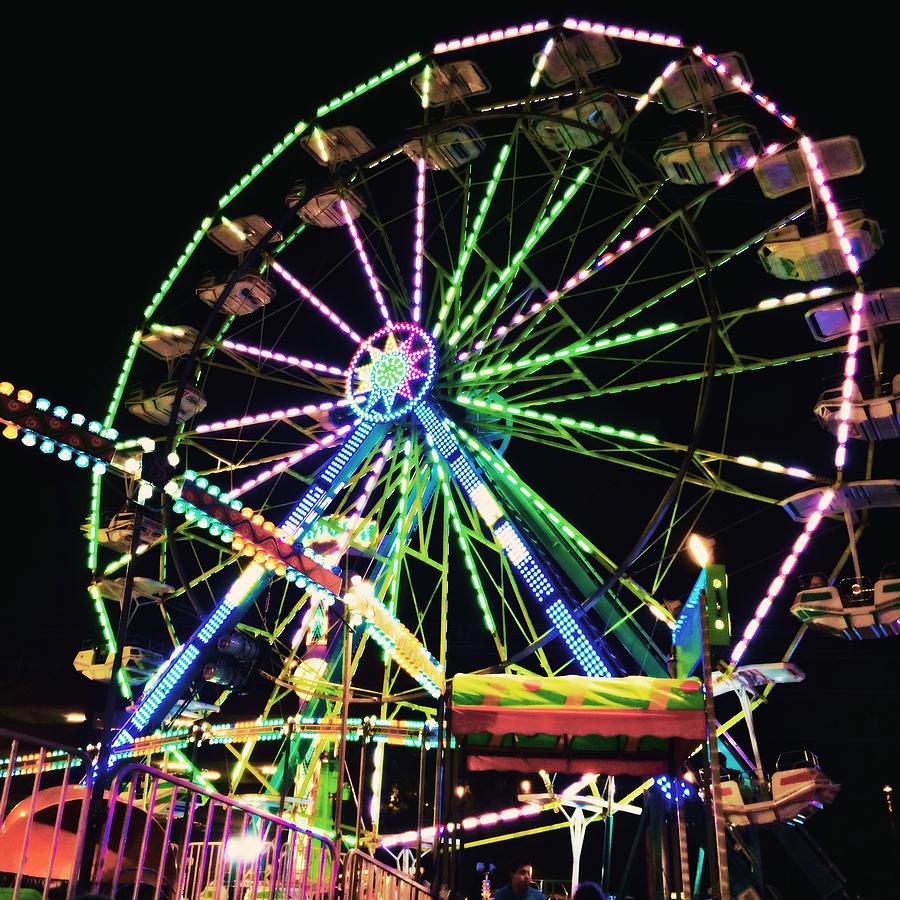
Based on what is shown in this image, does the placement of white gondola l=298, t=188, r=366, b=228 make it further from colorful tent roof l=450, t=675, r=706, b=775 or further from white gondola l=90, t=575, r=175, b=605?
colorful tent roof l=450, t=675, r=706, b=775

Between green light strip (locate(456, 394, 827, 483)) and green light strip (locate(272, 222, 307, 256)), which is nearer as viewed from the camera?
green light strip (locate(456, 394, 827, 483))

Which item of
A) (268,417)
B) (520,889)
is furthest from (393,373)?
(520,889)

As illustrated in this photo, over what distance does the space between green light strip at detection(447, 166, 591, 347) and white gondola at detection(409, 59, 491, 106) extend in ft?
6.79

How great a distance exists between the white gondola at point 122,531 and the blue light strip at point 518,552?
487 centimetres

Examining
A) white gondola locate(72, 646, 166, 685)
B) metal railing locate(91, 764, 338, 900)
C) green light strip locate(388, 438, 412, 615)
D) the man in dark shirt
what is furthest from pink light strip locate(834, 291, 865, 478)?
white gondola locate(72, 646, 166, 685)

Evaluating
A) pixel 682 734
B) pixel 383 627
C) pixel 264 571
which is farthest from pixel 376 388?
pixel 682 734

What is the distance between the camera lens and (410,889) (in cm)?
885

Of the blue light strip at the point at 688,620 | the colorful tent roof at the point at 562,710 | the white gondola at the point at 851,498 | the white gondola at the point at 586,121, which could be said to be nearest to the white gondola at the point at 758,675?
the white gondola at the point at 851,498

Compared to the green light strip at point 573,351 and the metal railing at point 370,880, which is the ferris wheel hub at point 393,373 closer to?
the green light strip at point 573,351

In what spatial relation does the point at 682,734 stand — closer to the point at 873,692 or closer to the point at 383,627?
the point at 383,627

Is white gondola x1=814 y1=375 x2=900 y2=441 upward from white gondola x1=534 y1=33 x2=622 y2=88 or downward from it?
downward

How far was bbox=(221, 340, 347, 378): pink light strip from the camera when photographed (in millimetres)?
14695

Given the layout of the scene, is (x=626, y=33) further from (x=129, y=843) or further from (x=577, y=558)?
(x=129, y=843)

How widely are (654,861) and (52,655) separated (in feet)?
71.4
